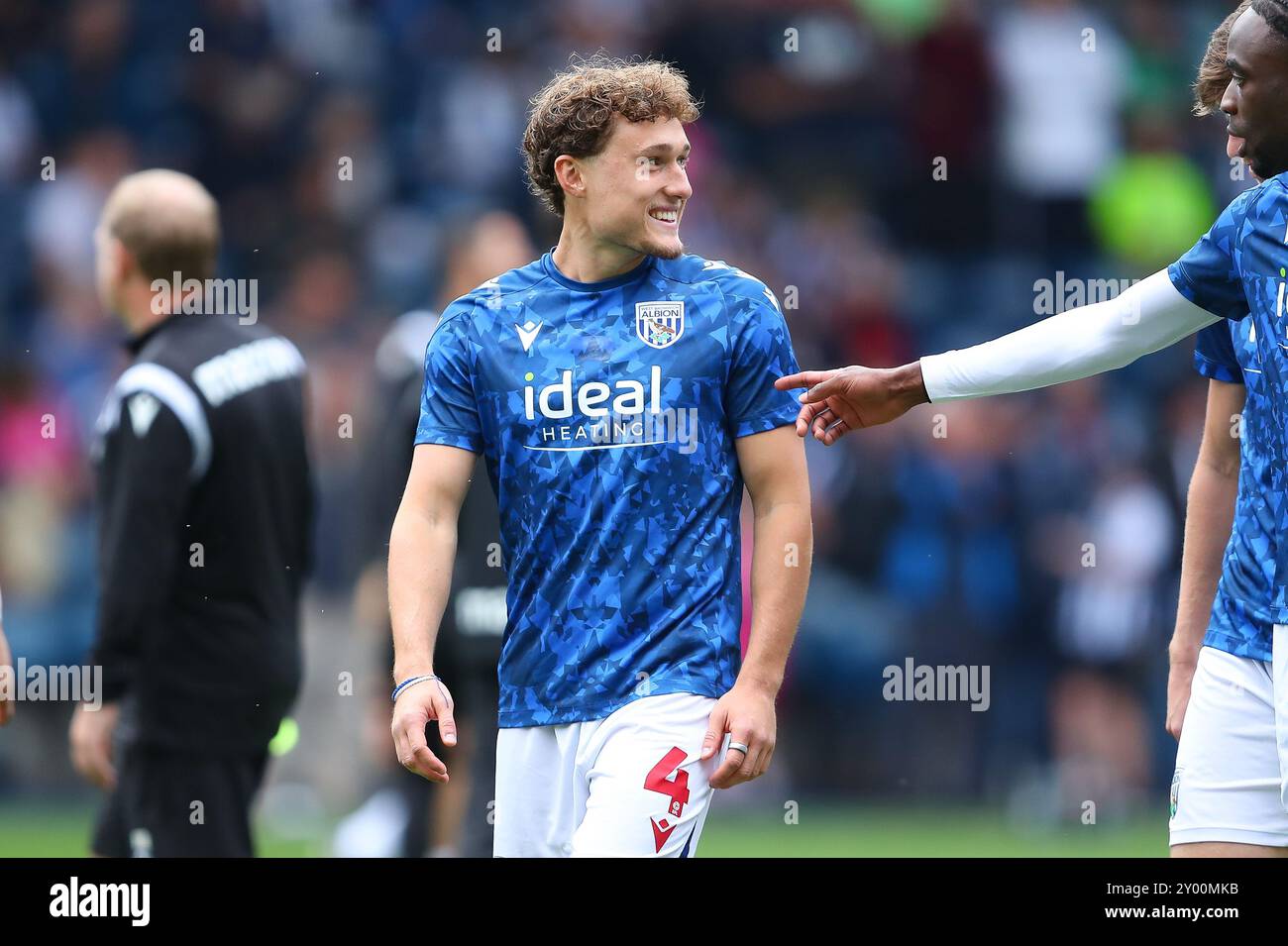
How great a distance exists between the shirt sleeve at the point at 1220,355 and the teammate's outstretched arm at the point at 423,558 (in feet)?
6.41

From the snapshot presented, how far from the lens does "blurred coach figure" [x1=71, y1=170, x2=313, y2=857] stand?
6.30 meters

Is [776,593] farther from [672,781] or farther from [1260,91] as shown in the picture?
[1260,91]

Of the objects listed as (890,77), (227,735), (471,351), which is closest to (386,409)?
(227,735)

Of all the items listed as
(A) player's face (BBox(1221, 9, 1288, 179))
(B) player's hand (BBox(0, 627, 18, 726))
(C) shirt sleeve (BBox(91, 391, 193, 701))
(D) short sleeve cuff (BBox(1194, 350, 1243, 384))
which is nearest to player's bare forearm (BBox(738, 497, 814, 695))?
(D) short sleeve cuff (BBox(1194, 350, 1243, 384))

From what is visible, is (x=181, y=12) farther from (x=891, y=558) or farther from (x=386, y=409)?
(x=386, y=409)

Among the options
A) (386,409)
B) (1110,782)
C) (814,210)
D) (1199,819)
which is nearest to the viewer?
(1199,819)

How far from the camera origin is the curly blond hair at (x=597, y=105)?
4.98 metres

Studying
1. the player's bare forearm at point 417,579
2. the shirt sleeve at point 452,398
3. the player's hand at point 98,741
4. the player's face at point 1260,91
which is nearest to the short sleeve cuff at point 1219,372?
the player's face at point 1260,91

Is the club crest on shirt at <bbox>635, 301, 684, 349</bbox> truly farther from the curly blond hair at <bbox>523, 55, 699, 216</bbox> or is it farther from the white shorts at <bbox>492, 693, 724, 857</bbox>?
the white shorts at <bbox>492, 693, 724, 857</bbox>

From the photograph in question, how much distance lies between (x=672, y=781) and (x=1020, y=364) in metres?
1.35

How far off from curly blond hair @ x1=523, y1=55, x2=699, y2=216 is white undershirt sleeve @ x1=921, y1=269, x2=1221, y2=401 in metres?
0.96

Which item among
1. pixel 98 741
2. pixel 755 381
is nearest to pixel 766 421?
pixel 755 381
